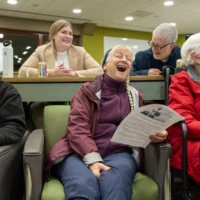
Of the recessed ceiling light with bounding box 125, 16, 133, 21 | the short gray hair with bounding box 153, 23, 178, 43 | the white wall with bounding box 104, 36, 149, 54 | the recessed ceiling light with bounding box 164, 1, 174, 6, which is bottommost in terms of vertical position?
the short gray hair with bounding box 153, 23, 178, 43

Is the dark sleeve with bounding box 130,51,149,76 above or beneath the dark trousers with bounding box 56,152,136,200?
above

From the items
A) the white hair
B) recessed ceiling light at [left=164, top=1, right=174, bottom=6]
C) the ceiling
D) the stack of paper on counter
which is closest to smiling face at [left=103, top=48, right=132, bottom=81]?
the white hair

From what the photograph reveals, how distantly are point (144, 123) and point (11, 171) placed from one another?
0.73 m

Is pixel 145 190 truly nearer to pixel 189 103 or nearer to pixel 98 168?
pixel 98 168

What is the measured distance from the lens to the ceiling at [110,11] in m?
7.16

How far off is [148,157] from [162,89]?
0.77m

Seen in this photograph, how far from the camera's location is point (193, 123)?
1.68 m

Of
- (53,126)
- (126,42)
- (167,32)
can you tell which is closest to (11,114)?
(53,126)

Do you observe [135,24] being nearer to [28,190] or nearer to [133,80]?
[133,80]

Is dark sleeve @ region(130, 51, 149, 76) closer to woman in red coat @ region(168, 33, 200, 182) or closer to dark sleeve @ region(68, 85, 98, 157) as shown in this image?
woman in red coat @ region(168, 33, 200, 182)

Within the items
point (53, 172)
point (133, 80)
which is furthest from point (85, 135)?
point (133, 80)

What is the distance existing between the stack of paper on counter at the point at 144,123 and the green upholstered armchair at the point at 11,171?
0.52m

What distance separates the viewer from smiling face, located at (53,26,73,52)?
2.79 metres

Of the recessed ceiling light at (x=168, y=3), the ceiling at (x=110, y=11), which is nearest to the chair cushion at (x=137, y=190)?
the ceiling at (x=110, y=11)
